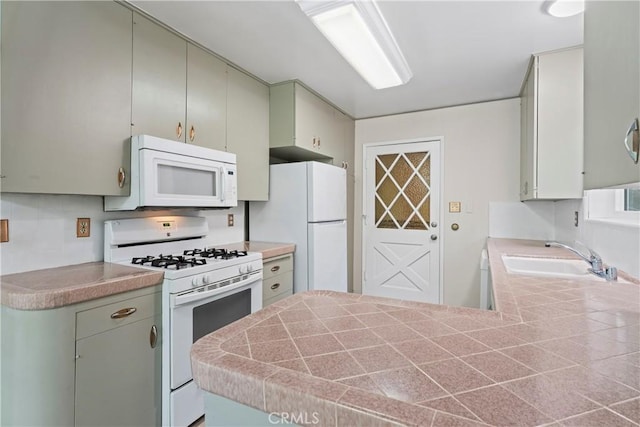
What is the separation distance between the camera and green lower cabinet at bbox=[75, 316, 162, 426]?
1290 mm

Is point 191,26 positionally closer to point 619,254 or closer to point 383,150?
point 383,150

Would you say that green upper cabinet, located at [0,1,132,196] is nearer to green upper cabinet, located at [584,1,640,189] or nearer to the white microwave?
the white microwave

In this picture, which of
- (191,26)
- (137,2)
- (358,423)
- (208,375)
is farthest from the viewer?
(191,26)

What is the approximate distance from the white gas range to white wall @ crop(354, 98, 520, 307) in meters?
2.21

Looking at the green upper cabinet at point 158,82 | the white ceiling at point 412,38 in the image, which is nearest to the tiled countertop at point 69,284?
Result: the green upper cabinet at point 158,82

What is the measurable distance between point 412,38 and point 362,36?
17.4 inches

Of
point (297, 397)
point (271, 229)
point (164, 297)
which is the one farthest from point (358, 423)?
point (271, 229)

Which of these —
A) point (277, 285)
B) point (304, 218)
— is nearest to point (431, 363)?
point (277, 285)

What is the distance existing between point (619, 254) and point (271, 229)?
231cm

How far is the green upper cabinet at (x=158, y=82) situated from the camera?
1732 millimetres

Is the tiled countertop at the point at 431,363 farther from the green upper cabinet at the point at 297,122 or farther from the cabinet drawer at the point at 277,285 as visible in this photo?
the green upper cabinet at the point at 297,122

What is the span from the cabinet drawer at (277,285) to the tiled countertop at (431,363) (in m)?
1.39

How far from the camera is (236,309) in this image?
202 cm

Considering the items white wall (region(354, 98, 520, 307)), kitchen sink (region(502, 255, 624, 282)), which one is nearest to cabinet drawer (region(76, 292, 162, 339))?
kitchen sink (region(502, 255, 624, 282))
